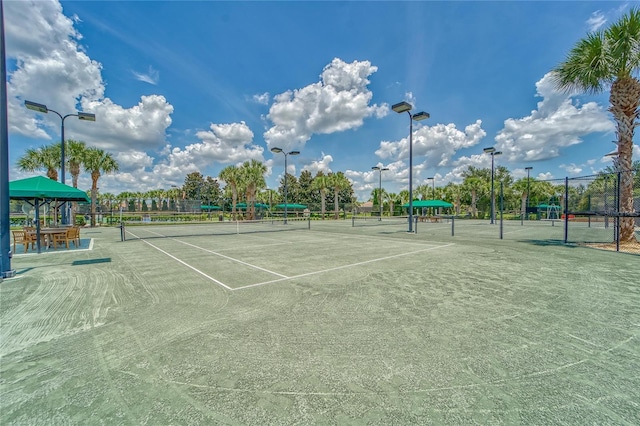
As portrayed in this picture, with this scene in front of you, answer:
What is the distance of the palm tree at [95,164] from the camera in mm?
27312

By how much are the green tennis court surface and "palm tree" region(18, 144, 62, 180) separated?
93.4 ft

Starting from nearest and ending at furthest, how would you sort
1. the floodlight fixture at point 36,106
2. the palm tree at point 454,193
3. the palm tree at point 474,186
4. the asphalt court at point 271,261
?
1. the asphalt court at point 271,261
2. the floodlight fixture at point 36,106
3. the palm tree at point 474,186
4. the palm tree at point 454,193

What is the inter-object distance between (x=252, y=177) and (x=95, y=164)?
1698cm

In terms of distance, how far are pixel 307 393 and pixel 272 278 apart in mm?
4099

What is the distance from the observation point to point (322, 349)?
310cm

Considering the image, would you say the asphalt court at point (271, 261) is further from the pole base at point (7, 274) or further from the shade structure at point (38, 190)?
the shade structure at point (38, 190)

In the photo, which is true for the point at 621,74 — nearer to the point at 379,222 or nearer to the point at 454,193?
the point at 379,222

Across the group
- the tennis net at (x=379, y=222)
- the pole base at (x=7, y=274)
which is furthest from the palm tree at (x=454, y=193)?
the pole base at (x=7, y=274)

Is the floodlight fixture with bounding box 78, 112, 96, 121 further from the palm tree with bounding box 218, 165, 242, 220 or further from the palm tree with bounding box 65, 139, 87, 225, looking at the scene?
the palm tree with bounding box 218, 165, 242, 220

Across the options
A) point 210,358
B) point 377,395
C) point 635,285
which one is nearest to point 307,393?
point 377,395

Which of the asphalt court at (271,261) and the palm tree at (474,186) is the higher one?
the palm tree at (474,186)

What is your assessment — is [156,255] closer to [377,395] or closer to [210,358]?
[210,358]

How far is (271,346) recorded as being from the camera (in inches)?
125

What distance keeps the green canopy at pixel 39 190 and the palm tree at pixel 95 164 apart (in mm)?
19495
